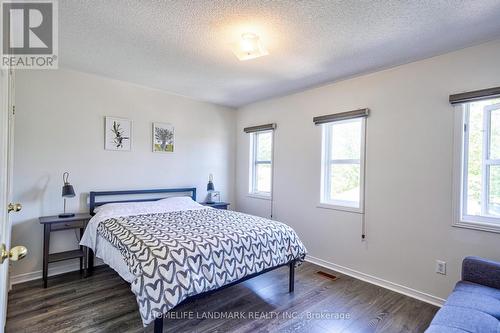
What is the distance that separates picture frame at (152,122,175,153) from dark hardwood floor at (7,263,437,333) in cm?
187

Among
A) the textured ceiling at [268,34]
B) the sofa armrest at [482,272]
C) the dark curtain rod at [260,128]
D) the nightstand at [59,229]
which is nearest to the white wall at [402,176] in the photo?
the textured ceiling at [268,34]

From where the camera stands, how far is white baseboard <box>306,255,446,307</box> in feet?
8.42

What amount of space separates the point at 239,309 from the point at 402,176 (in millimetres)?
2191

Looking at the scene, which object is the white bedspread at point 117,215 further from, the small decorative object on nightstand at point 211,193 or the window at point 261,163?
the window at point 261,163

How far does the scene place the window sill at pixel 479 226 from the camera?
7.34ft

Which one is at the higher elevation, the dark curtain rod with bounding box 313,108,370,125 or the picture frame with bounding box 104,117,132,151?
the dark curtain rod with bounding box 313,108,370,125

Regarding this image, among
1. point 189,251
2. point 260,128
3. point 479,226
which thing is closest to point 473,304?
point 479,226

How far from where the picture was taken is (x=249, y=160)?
4746 mm

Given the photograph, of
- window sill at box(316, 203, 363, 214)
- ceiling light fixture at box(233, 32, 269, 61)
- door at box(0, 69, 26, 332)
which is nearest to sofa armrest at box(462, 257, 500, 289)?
window sill at box(316, 203, 363, 214)

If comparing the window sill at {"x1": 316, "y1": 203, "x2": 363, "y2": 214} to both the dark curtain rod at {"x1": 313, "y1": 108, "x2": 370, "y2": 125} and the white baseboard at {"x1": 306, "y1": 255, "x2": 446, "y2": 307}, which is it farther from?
the dark curtain rod at {"x1": 313, "y1": 108, "x2": 370, "y2": 125}

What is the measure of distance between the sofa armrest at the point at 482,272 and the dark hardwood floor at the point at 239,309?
0.55 metres

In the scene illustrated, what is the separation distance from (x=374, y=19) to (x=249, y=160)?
3086mm

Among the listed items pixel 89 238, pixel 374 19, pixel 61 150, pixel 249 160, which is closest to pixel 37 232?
pixel 89 238

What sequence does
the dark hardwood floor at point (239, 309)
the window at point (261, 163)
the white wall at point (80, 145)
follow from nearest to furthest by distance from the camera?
the dark hardwood floor at point (239, 309) < the white wall at point (80, 145) < the window at point (261, 163)
